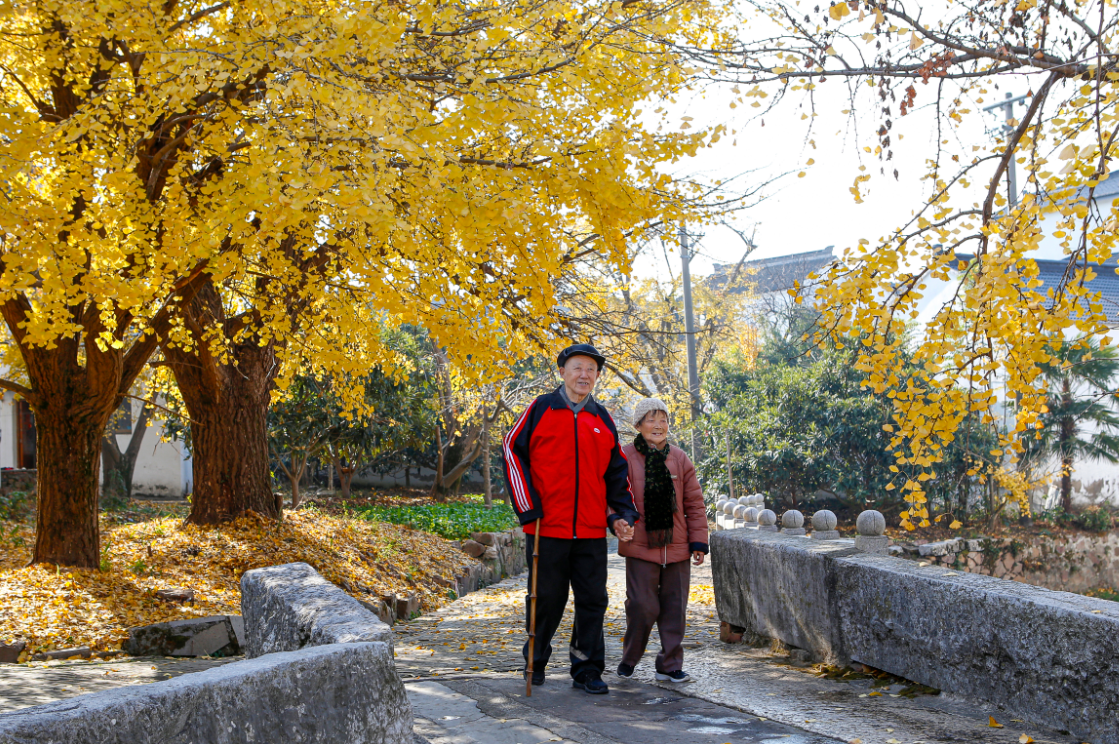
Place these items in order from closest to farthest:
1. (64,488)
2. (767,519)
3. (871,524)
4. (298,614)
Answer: (298,614)
(871,524)
(767,519)
(64,488)

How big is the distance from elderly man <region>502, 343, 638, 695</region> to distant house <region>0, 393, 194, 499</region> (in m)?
18.4

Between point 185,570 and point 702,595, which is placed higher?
point 185,570

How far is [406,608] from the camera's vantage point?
872cm

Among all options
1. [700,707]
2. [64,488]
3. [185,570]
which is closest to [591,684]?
[700,707]

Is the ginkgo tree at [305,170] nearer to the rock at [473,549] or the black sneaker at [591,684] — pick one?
the black sneaker at [591,684]

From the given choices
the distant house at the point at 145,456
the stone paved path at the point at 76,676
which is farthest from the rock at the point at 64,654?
the distant house at the point at 145,456

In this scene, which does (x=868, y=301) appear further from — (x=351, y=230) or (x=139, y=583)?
(x=139, y=583)

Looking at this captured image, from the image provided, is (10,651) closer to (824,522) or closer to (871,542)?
(824,522)

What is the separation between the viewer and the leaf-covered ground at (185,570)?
20.7 ft

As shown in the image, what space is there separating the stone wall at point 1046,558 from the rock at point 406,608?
6.84m

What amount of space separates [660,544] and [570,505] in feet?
2.13

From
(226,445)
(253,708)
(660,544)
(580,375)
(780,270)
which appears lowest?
(253,708)

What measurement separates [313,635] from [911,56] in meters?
4.52

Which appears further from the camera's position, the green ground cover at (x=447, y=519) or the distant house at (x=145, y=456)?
the distant house at (x=145, y=456)
